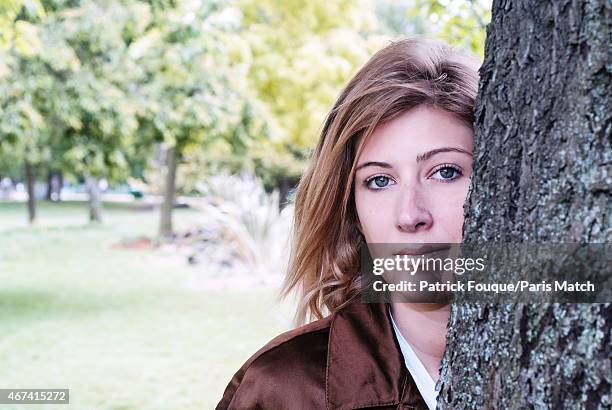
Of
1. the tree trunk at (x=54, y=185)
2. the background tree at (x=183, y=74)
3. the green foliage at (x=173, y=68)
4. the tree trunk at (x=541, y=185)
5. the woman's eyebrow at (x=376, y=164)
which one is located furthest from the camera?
the tree trunk at (x=54, y=185)

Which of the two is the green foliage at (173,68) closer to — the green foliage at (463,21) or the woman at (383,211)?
the green foliage at (463,21)

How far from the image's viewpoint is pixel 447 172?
1439mm

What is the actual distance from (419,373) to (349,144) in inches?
21.2

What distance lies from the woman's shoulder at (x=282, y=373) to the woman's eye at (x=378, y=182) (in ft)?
1.07

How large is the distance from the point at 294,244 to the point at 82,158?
23.3 feet

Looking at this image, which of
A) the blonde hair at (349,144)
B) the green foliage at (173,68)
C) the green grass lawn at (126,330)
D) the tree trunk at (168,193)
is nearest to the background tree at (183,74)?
the green foliage at (173,68)

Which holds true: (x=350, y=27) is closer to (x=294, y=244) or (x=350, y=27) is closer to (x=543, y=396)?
(x=294, y=244)

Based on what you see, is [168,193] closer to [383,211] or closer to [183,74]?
[183,74]

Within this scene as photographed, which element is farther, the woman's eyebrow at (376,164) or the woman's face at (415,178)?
the woman's eyebrow at (376,164)

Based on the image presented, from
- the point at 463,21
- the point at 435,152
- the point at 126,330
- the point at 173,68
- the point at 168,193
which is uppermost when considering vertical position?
the point at 173,68

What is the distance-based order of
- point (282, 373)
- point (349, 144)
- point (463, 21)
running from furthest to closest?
point (463, 21), point (349, 144), point (282, 373)

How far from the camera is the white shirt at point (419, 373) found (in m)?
1.41

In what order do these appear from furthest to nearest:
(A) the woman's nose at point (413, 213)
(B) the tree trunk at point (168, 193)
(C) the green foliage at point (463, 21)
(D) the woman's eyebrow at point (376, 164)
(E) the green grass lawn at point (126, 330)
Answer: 1. (B) the tree trunk at point (168, 193)
2. (E) the green grass lawn at point (126, 330)
3. (C) the green foliage at point (463, 21)
4. (D) the woman's eyebrow at point (376, 164)
5. (A) the woman's nose at point (413, 213)

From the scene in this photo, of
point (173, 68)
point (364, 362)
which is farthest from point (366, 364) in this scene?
point (173, 68)
